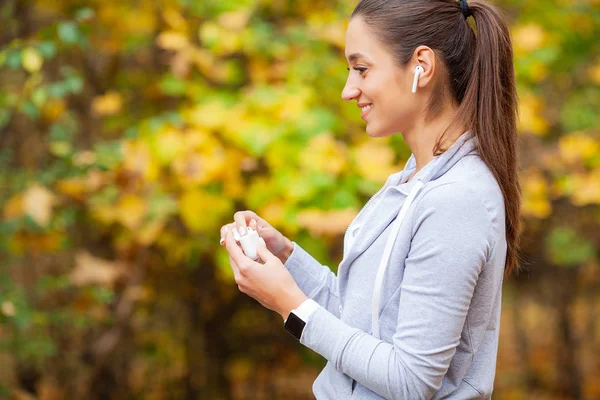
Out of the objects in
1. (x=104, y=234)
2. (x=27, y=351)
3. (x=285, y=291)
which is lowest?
(x=27, y=351)

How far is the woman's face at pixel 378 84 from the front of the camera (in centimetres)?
133

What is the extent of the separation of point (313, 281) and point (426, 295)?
0.47m

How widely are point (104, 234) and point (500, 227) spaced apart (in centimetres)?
278

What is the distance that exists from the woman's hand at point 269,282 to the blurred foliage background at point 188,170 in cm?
131

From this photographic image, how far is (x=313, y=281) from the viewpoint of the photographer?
5.27 ft

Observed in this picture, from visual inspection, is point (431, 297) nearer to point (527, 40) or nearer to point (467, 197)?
point (467, 197)

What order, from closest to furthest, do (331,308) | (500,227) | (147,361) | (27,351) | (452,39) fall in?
1. (500,227)
2. (452,39)
3. (331,308)
4. (27,351)
5. (147,361)

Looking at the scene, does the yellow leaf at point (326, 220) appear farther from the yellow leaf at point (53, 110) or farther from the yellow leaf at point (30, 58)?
the yellow leaf at point (53, 110)

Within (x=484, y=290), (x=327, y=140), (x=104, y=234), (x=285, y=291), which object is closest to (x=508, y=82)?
(x=484, y=290)

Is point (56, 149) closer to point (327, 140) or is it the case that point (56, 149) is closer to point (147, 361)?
point (327, 140)

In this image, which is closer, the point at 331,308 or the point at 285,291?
the point at 285,291

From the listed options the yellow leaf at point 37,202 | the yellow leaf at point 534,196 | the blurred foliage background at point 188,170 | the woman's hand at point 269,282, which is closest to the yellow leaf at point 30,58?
the blurred foliage background at point 188,170

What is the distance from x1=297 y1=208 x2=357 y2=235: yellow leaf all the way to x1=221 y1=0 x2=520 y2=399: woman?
1171 mm

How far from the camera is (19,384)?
3.78 m
